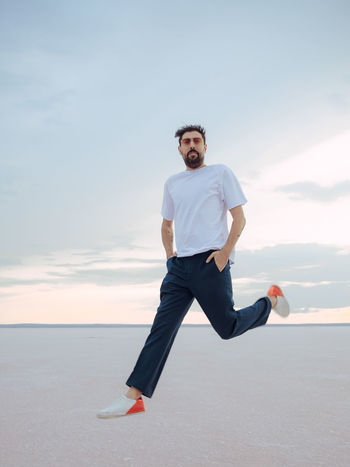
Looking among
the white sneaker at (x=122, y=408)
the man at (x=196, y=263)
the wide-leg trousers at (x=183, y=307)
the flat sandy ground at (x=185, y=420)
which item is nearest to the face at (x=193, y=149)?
the man at (x=196, y=263)

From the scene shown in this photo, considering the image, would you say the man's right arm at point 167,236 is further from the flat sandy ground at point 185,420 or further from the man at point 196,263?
the flat sandy ground at point 185,420

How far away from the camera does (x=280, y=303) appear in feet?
14.4

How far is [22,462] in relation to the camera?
340 centimetres

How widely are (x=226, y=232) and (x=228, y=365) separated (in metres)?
5.61

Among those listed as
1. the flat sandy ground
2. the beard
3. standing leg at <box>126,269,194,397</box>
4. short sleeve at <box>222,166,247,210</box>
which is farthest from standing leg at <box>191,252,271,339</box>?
the flat sandy ground

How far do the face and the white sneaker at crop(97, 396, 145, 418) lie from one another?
1.79 meters

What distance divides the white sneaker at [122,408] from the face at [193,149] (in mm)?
1786

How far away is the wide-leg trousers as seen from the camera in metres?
3.74

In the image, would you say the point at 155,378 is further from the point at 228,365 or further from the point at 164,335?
the point at 228,365

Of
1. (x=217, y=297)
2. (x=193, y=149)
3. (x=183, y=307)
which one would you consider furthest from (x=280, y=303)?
(x=193, y=149)

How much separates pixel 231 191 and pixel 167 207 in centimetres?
61

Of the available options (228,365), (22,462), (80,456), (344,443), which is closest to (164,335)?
(80,456)

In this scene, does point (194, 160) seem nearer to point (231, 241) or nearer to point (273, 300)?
point (231, 241)

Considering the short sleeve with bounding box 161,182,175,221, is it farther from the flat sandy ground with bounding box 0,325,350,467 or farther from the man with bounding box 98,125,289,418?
the flat sandy ground with bounding box 0,325,350,467
